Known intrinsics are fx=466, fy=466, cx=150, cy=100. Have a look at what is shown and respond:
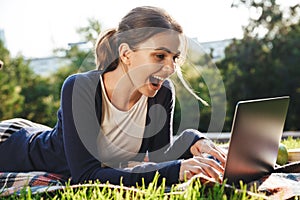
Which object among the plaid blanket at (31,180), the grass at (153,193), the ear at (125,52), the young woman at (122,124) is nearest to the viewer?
the grass at (153,193)

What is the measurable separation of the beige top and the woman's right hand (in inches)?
19.6

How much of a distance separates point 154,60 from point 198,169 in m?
0.51

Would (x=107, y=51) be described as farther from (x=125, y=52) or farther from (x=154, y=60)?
(x=154, y=60)

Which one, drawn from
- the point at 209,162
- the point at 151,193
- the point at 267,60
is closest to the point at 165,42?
the point at 209,162

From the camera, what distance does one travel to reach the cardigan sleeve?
1.50 meters

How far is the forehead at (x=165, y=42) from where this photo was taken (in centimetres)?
174

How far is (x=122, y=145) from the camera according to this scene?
6.48 ft

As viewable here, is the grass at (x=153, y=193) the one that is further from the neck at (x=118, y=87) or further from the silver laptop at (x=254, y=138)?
the neck at (x=118, y=87)

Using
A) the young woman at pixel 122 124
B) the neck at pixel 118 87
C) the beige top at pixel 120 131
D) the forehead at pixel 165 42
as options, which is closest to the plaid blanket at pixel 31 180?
the young woman at pixel 122 124

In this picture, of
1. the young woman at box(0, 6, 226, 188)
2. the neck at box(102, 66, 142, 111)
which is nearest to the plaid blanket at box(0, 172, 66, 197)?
the young woman at box(0, 6, 226, 188)

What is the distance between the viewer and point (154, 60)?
1.74 m

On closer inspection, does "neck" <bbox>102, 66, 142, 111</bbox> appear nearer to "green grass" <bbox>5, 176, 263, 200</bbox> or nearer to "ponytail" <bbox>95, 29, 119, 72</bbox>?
"ponytail" <bbox>95, 29, 119, 72</bbox>

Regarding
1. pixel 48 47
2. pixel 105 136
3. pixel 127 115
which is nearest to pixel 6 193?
pixel 105 136

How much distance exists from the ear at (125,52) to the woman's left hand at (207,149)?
0.43 metres
